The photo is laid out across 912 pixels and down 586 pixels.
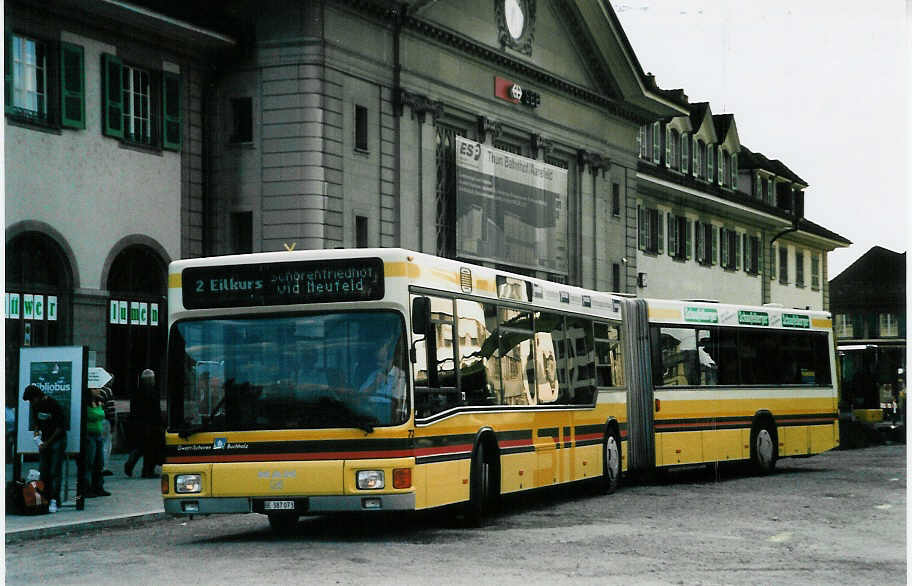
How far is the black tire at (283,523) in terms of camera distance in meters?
15.7

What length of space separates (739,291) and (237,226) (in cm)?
3311

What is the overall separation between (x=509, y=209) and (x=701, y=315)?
56.8 feet

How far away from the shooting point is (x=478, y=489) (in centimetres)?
1558

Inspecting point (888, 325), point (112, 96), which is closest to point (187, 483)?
point (112, 96)

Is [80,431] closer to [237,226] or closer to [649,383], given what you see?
[649,383]

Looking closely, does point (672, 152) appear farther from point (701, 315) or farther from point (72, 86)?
point (701, 315)

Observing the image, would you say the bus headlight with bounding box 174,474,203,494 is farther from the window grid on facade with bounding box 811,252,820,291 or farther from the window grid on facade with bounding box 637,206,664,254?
the window grid on facade with bounding box 811,252,820,291

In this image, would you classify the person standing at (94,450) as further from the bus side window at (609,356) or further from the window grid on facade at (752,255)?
the window grid on facade at (752,255)

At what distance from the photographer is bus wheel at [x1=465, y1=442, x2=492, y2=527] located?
15.5 m

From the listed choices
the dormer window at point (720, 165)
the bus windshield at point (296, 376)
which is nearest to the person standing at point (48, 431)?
the bus windshield at point (296, 376)

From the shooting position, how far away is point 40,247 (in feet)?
90.7

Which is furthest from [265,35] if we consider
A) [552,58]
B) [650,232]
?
[650,232]

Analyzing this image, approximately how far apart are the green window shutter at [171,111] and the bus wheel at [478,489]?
17215 mm

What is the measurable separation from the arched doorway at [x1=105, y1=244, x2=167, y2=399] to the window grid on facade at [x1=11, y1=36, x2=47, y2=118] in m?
3.79
